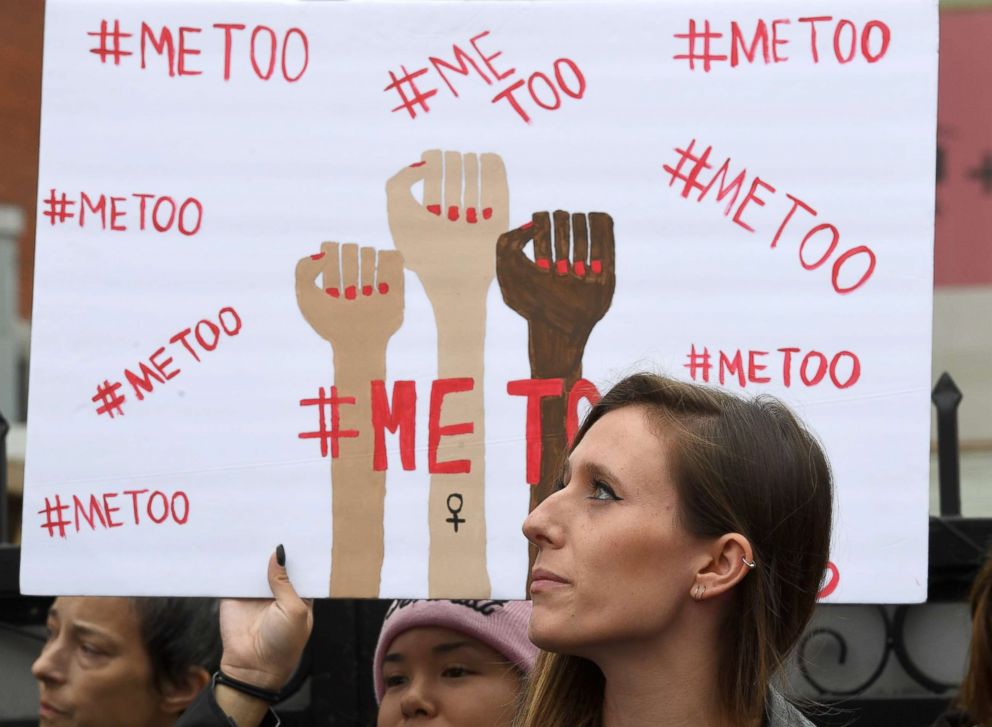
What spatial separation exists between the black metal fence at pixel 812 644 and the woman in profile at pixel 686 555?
1.33 metres

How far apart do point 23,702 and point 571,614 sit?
6.58ft

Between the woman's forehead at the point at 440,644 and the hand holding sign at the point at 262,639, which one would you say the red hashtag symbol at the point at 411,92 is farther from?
the woman's forehead at the point at 440,644

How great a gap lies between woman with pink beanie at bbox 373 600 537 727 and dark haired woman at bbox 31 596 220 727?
0.56 meters

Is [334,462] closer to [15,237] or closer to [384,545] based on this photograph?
[384,545]

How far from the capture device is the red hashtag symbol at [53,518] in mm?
2463

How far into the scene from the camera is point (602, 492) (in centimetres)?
202

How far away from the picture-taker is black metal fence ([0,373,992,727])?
337 centimetres

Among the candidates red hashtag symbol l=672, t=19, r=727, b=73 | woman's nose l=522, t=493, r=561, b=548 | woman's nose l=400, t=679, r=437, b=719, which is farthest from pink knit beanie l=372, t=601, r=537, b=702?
red hashtag symbol l=672, t=19, r=727, b=73

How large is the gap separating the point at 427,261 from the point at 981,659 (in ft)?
3.91

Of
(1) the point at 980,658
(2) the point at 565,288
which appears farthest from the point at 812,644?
(2) the point at 565,288

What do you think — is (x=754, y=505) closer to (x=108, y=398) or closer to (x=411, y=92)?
(x=411, y=92)

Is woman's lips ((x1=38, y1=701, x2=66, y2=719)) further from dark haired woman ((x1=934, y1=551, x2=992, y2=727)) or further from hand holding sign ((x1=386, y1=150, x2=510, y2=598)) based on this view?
dark haired woman ((x1=934, y1=551, x2=992, y2=727))

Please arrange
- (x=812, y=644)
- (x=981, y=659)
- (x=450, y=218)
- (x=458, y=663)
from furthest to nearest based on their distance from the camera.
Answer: (x=812, y=644), (x=458, y=663), (x=981, y=659), (x=450, y=218)

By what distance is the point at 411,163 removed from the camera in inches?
99.2
